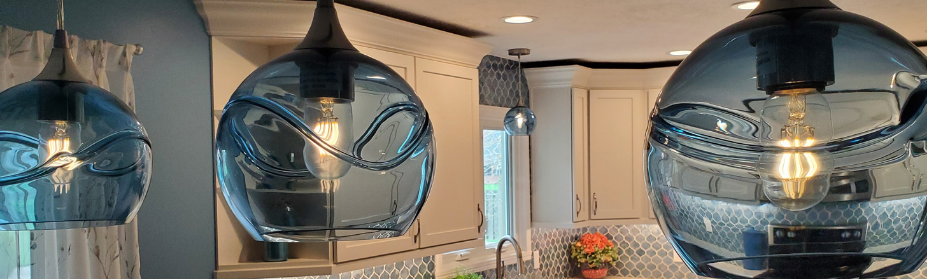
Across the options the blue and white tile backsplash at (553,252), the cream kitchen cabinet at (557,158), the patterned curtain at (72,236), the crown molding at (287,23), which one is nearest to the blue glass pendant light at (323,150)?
the patterned curtain at (72,236)

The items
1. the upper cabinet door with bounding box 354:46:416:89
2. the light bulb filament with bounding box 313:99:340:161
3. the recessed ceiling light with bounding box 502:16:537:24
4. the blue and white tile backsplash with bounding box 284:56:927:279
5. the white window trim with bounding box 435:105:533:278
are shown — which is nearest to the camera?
the light bulb filament with bounding box 313:99:340:161

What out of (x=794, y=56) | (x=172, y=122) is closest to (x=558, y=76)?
(x=172, y=122)

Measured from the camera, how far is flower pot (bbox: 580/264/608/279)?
530 cm

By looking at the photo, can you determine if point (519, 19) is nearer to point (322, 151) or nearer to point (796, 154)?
point (322, 151)

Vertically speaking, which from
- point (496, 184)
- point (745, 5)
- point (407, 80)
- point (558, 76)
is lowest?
point (496, 184)

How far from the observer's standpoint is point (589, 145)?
501 cm

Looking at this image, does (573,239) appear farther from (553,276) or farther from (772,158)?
(772,158)

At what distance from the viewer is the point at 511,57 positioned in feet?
15.0

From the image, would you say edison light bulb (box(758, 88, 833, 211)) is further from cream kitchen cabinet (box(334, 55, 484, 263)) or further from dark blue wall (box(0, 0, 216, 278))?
cream kitchen cabinet (box(334, 55, 484, 263))

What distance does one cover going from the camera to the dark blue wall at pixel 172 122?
95.7 inches

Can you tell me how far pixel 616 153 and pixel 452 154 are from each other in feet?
6.20

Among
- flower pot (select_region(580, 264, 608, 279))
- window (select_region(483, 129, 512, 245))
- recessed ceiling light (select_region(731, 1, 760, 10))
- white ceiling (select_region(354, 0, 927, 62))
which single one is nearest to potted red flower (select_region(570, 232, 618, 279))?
flower pot (select_region(580, 264, 608, 279))

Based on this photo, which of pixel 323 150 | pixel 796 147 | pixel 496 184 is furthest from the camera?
pixel 496 184

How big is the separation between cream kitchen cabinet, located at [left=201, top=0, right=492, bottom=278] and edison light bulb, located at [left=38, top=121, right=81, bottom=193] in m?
1.85
